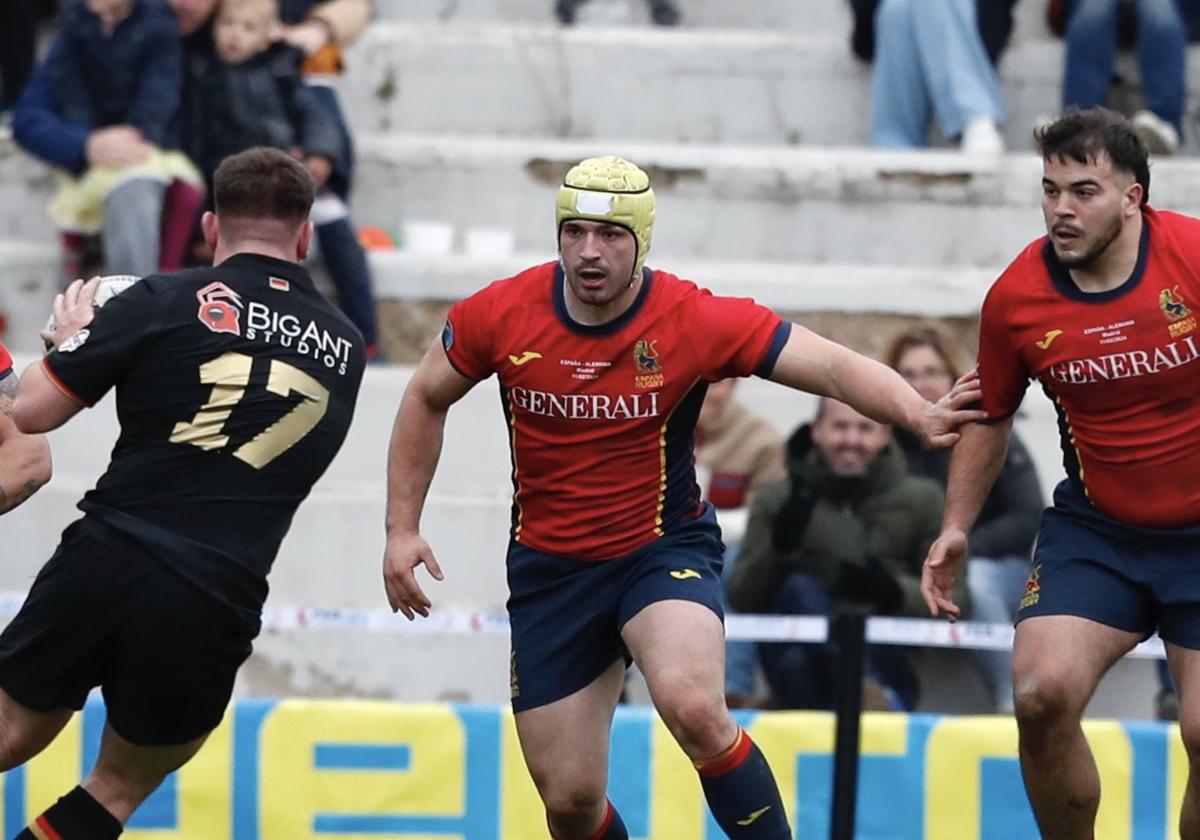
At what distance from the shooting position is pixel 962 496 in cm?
671

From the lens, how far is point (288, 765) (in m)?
8.23

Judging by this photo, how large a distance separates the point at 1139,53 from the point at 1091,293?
4.82 metres

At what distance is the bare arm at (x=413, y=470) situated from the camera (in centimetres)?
693

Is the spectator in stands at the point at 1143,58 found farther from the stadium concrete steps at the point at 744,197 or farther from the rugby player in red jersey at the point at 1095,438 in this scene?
the rugby player in red jersey at the point at 1095,438

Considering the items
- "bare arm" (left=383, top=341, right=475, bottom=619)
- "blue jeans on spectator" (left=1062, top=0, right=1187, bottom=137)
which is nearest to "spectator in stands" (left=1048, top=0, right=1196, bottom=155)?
"blue jeans on spectator" (left=1062, top=0, right=1187, bottom=137)

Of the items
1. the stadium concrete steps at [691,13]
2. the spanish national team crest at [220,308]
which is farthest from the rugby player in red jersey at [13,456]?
the stadium concrete steps at [691,13]

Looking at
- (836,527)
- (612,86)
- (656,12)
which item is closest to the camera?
(836,527)

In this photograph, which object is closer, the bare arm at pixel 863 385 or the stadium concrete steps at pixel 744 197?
the bare arm at pixel 863 385

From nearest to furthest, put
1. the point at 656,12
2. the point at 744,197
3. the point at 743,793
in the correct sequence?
1. the point at 743,793
2. the point at 744,197
3. the point at 656,12

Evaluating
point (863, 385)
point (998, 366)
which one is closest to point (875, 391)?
point (863, 385)

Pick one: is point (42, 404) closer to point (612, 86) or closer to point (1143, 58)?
point (612, 86)

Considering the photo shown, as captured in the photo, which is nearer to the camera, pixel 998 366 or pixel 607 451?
pixel 998 366

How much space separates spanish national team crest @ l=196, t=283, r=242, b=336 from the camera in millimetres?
6543

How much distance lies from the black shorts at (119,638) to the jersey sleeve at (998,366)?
2302 millimetres
